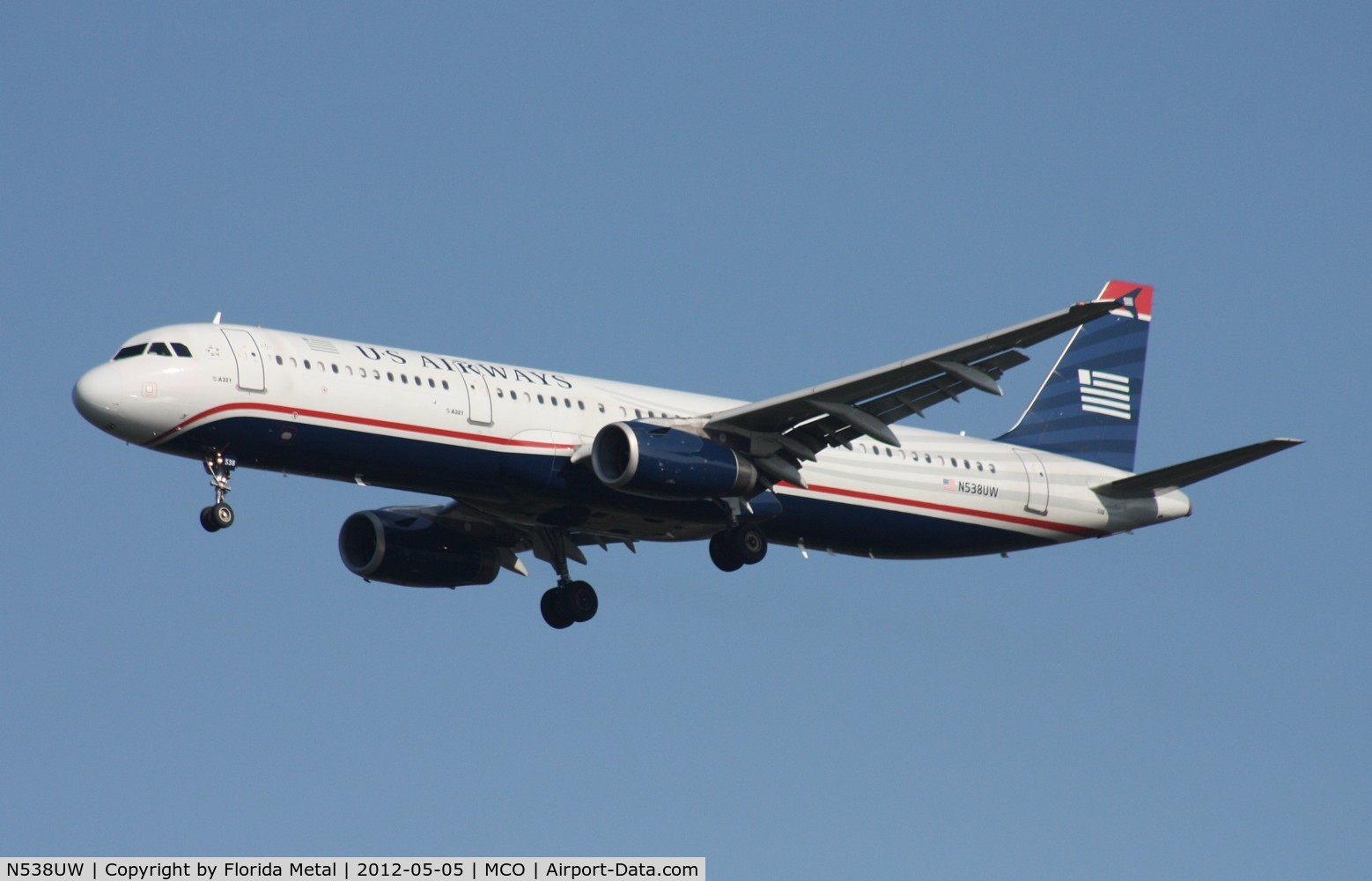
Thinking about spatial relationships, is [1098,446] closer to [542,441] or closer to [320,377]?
[542,441]

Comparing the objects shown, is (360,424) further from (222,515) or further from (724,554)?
(724,554)

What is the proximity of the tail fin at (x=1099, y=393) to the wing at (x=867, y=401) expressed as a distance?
8654 millimetres

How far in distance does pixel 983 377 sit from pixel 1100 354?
13991mm

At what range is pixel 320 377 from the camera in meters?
39.4

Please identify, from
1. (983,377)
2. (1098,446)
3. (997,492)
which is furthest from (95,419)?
(1098,446)

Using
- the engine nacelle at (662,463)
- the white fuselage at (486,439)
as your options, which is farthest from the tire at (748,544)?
the engine nacelle at (662,463)

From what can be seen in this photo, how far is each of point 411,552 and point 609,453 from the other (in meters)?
7.36

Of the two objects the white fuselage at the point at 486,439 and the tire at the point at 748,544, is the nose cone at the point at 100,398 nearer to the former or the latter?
the white fuselage at the point at 486,439

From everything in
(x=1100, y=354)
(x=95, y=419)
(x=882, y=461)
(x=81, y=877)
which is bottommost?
(x=81, y=877)

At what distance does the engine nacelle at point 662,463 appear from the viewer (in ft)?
132

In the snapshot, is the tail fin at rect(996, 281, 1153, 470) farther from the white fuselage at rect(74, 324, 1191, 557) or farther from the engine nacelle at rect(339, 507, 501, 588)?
the engine nacelle at rect(339, 507, 501, 588)

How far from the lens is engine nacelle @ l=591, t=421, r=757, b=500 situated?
40312 millimetres

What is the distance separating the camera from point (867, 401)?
41344 mm

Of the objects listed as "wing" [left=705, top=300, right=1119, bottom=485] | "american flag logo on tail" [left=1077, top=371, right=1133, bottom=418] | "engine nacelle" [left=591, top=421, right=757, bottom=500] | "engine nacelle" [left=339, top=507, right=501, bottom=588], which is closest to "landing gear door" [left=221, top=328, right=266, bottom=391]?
"engine nacelle" [left=591, top=421, right=757, bottom=500]
